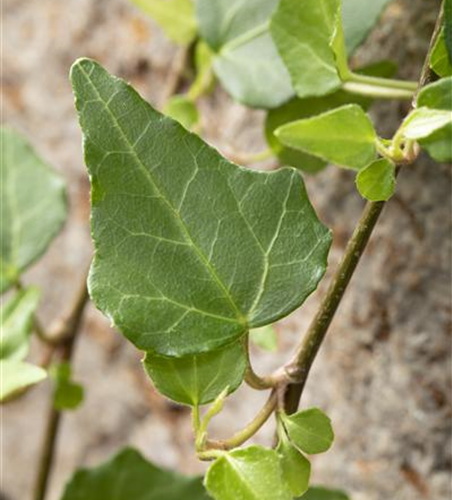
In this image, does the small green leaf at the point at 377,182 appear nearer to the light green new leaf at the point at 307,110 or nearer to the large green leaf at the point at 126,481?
the light green new leaf at the point at 307,110

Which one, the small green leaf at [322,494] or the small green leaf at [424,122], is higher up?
the small green leaf at [424,122]

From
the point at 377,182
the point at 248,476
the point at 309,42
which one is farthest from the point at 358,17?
the point at 248,476

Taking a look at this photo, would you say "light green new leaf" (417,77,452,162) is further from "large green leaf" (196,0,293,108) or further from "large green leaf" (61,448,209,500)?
"large green leaf" (61,448,209,500)

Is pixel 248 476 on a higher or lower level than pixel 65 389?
higher

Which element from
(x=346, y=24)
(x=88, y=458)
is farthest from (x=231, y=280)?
(x=88, y=458)

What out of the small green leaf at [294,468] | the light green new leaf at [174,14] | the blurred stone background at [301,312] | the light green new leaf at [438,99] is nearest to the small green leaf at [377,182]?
the light green new leaf at [438,99]

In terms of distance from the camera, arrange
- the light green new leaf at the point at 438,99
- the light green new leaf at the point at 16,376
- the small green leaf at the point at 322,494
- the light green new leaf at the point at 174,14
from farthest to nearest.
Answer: the light green new leaf at the point at 174,14
the small green leaf at the point at 322,494
the light green new leaf at the point at 16,376
the light green new leaf at the point at 438,99

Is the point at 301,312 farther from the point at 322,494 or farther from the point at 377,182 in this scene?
the point at 377,182
